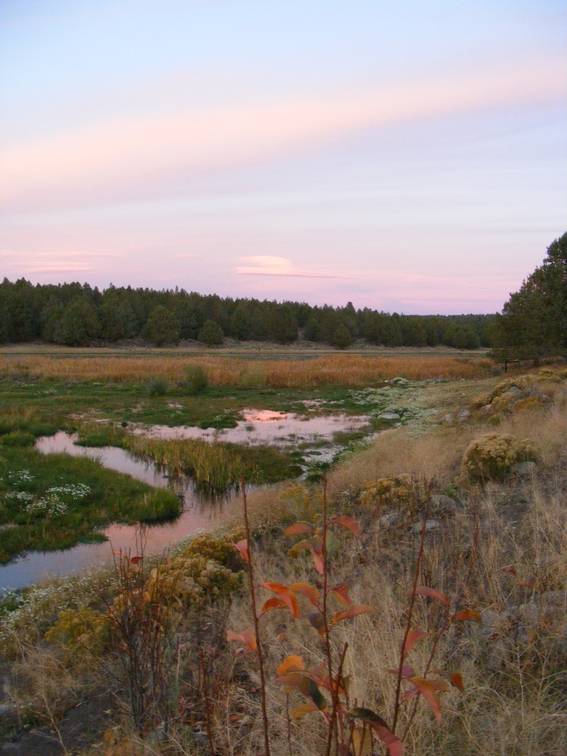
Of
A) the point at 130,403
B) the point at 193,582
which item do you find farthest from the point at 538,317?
the point at 193,582

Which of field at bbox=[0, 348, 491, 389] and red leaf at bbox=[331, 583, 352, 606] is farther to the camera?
field at bbox=[0, 348, 491, 389]

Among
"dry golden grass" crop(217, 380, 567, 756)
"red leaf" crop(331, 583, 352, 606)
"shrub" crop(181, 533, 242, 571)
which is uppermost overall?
"red leaf" crop(331, 583, 352, 606)

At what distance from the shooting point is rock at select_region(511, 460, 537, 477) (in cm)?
838

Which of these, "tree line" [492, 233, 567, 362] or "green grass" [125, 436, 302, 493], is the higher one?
"tree line" [492, 233, 567, 362]

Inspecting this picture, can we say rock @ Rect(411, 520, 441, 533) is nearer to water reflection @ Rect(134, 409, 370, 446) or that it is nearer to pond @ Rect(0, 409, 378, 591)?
pond @ Rect(0, 409, 378, 591)

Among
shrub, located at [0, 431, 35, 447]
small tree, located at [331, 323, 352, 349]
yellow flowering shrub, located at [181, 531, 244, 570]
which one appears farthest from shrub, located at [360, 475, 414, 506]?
small tree, located at [331, 323, 352, 349]

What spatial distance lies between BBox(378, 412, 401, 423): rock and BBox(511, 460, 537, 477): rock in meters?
13.4

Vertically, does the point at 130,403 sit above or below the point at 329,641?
below

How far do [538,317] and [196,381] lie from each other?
62.4ft

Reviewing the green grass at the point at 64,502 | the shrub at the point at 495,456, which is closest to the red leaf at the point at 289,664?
the shrub at the point at 495,456

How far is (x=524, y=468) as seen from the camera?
8.49 metres

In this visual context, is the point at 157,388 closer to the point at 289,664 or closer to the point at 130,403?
the point at 130,403

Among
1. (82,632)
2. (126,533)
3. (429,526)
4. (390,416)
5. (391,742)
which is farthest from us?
(390,416)

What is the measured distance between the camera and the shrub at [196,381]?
30.4 meters
